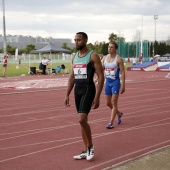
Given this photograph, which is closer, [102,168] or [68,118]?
[102,168]

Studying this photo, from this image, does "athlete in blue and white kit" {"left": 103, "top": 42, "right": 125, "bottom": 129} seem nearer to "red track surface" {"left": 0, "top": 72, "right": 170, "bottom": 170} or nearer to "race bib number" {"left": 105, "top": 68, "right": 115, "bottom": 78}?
"race bib number" {"left": 105, "top": 68, "right": 115, "bottom": 78}

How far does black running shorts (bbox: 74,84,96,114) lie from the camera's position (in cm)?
493

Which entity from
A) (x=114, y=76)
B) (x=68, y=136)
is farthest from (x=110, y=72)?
(x=68, y=136)

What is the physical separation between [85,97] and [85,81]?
0.23 meters

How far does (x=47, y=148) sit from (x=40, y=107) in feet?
16.0

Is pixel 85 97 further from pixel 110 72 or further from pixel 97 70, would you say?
pixel 110 72

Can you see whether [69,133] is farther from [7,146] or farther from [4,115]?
[4,115]

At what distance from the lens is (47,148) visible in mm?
5680

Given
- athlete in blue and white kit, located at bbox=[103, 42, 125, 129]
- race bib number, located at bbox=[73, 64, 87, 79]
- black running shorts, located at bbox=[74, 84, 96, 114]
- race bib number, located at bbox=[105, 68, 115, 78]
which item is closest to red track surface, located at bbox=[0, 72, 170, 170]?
athlete in blue and white kit, located at bbox=[103, 42, 125, 129]

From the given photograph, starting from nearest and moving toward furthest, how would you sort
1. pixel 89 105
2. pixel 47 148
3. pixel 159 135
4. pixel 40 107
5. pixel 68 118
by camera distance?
1. pixel 89 105
2. pixel 47 148
3. pixel 159 135
4. pixel 68 118
5. pixel 40 107

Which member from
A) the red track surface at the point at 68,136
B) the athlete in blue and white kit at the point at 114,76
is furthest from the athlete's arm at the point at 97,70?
the athlete in blue and white kit at the point at 114,76

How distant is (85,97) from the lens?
4.93 metres

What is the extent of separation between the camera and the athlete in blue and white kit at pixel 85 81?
4.89m

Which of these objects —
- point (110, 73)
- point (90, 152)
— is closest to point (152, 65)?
point (110, 73)
